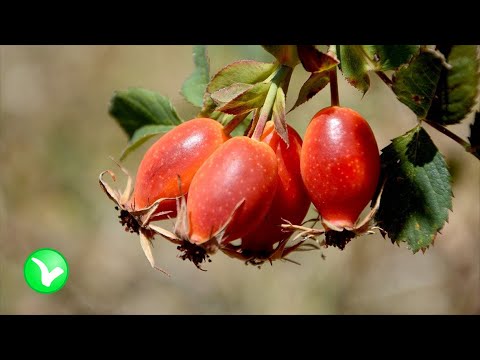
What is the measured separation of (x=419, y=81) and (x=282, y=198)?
346mm

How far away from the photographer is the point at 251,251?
1.20 meters

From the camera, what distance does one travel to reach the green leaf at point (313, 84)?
3.80 feet

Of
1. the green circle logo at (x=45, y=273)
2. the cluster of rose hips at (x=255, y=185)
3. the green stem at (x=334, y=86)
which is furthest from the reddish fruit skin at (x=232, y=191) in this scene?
the green circle logo at (x=45, y=273)

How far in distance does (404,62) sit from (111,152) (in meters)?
3.03

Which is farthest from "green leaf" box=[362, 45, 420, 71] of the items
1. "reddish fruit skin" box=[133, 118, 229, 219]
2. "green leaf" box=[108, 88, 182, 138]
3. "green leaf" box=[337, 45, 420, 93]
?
"green leaf" box=[108, 88, 182, 138]

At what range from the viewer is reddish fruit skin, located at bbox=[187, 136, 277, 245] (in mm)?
1030

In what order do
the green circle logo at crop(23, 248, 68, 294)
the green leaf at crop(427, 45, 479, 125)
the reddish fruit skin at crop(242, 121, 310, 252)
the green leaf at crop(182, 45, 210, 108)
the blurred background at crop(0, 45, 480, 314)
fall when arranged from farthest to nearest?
the blurred background at crop(0, 45, 480, 314) → the green circle logo at crop(23, 248, 68, 294) → the green leaf at crop(182, 45, 210, 108) → the reddish fruit skin at crop(242, 121, 310, 252) → the green leaf at crop(427, 45, 479, 125)

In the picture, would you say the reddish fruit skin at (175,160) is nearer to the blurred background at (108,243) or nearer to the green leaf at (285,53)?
the green leaf at (285,53)

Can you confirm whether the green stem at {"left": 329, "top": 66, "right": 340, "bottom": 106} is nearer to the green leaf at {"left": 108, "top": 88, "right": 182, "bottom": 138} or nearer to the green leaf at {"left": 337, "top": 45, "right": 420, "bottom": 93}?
the green leaf at {"left": 337, "top": 45, "right": 420, "bottom": 93}

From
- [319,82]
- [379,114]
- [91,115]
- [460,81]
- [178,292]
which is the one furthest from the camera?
[91,115]

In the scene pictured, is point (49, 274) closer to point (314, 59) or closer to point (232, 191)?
point (232, 191)

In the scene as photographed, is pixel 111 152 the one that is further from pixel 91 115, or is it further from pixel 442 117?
pixel 442 117

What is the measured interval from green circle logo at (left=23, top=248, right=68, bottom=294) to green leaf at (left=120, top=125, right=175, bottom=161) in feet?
2.99

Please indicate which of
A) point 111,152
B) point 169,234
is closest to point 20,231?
point 111,152
